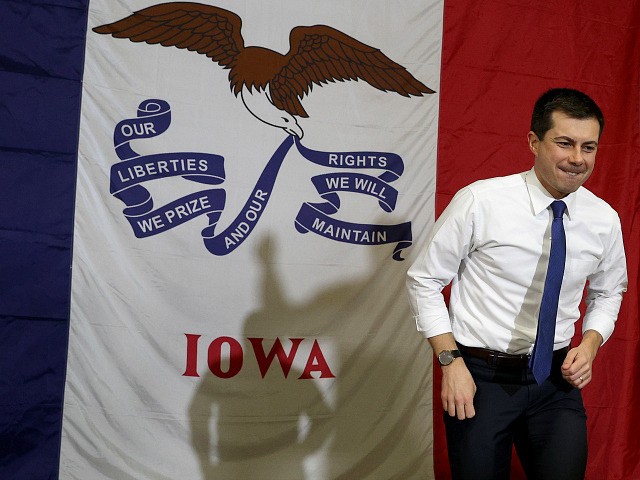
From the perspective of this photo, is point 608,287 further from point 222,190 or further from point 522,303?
point 222,190

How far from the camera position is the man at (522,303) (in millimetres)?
1705

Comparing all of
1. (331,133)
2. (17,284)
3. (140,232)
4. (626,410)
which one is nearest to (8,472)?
(17,284)

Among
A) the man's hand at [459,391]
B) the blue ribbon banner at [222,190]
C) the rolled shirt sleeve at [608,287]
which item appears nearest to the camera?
the man's hand at [459,391]

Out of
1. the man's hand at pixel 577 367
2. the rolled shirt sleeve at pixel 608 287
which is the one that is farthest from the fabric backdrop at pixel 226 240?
the man's hand at pixel 577 367

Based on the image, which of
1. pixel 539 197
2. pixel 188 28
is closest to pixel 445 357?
pixel 539 197

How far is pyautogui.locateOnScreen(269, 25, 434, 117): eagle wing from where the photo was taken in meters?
3.02

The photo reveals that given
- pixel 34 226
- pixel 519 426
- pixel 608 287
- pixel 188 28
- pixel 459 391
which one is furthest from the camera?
pixel 188 28

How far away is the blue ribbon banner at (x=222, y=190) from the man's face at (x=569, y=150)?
1359 mm

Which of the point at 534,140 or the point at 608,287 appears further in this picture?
→ the point at 608,287

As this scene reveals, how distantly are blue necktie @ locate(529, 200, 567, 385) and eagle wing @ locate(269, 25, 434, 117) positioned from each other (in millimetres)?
1502

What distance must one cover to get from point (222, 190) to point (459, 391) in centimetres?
156

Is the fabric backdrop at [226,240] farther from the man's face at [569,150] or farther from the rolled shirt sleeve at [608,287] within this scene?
the man's face at [569,150]

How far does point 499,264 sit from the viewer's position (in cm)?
179

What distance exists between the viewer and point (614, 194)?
3420 millimetres
